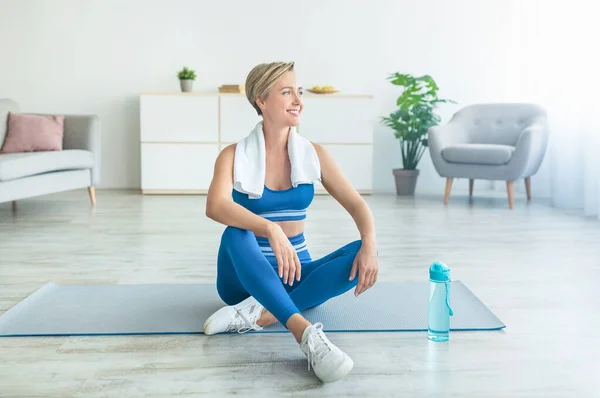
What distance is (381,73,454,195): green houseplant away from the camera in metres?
6.28

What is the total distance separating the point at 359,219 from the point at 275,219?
0.28 meters

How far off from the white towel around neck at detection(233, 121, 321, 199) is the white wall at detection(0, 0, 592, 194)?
441 cm

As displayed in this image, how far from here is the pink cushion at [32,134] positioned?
5402mm

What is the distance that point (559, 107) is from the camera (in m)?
6.00

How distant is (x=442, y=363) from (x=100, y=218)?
339cm

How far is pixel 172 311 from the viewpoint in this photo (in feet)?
8.61

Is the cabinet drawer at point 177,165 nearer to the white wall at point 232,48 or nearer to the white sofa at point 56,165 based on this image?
the white wall at point 232,48

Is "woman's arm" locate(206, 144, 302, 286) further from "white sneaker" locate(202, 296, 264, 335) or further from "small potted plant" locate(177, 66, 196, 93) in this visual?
"small potted plant" locate(177, 66, 196, 93)

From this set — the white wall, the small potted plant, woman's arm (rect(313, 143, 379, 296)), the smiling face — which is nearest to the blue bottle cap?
woman's arm (rect(313, 143, 379, 296))

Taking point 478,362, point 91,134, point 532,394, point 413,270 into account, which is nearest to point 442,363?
point 478,362

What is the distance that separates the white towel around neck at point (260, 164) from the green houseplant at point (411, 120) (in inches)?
155

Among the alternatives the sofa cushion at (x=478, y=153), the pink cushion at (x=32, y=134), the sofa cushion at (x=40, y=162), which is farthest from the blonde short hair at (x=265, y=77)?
the sofa cushion at (x=478, y=153)

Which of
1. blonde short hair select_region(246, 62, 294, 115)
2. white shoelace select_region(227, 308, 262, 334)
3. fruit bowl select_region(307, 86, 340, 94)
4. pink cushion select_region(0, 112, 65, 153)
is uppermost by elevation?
fruit bowl select_region(307, 86, 340, 94)

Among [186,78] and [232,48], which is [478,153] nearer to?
[232,48]
